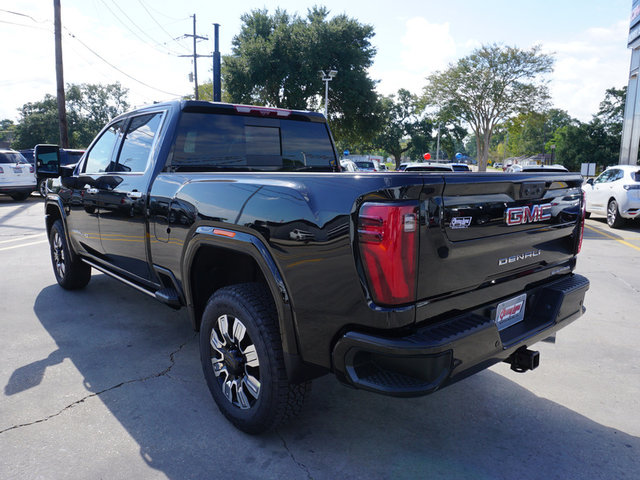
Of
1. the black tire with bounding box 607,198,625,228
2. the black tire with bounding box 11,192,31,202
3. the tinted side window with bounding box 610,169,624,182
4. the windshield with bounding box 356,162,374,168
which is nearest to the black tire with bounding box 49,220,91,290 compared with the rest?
the black tire with bounding box 607,198,625,228

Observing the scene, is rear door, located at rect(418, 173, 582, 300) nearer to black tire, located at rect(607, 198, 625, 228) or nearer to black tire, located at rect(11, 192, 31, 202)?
black tire, located at rect(607, 198, 625, 228)

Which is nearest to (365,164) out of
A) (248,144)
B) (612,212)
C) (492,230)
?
(612,212)

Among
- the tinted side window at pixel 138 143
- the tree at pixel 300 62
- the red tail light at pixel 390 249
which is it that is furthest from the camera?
the tree at pixel 300 62

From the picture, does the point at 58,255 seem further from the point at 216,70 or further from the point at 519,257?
the point at 216,70

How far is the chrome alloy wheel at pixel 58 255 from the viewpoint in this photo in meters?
5.40

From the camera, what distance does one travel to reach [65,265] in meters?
5.37

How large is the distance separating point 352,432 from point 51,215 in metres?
4.68

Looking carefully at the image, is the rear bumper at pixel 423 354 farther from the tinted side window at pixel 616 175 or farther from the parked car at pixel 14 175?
the parked car at pixel 14 175

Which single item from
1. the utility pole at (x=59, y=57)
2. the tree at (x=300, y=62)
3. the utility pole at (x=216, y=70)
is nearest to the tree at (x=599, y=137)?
the tree at (x=300, y=62)

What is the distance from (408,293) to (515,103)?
36.9 m

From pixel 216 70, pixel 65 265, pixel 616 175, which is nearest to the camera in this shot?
pixel 65 265

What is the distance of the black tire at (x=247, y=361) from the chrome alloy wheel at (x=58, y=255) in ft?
11.1

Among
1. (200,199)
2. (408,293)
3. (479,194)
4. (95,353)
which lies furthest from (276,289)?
(95,353)

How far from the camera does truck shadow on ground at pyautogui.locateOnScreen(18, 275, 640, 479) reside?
239 cm
